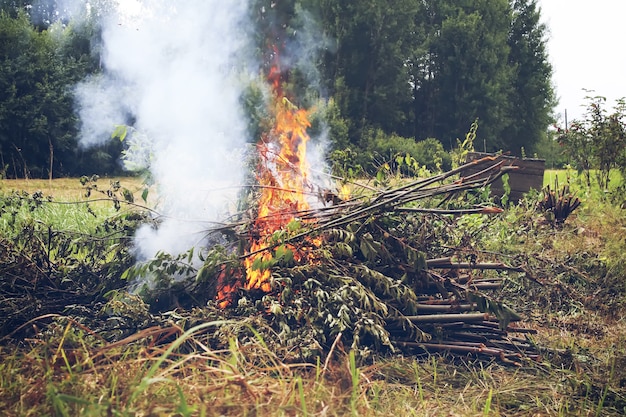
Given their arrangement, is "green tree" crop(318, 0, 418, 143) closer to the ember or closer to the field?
the field

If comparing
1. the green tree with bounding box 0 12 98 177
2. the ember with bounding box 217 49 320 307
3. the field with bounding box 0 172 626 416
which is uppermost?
the green tree with bounding box 0 12 98 177

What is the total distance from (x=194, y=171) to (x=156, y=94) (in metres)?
1.75

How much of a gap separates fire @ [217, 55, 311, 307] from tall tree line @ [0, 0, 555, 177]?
35.1 ft

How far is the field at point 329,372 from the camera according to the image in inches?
89.2

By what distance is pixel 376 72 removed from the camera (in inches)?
876

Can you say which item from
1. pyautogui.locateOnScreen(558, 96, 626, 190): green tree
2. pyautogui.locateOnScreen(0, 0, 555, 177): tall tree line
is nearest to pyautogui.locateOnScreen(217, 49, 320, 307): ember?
pyautogui.locateOnScreen(558, 96, 626, 190): green tree

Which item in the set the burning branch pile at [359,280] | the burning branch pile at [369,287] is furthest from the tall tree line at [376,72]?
the burning branch pile at [369,287]

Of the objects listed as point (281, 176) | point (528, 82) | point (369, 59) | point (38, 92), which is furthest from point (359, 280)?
point (528, 82)

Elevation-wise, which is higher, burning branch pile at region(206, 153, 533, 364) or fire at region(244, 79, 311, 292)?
fire at region(244, 79, 311, 292)

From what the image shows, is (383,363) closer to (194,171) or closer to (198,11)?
(194,171)

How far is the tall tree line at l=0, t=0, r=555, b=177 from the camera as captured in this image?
51.8 feet

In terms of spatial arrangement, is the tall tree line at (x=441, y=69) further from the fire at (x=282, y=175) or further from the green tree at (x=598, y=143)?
the fire at (x=282, y=175)

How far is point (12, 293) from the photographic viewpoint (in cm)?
394

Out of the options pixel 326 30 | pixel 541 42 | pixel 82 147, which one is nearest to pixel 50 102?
pixel 82 147
